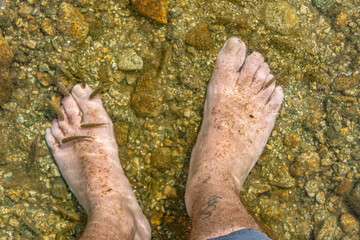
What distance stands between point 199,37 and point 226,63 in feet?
A: 0.96

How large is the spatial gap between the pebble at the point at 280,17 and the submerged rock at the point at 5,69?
1957 mm

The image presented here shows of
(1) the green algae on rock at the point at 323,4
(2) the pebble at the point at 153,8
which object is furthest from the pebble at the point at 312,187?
(2) the pebble at the point at 153,8

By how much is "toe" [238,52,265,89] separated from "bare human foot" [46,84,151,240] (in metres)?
1.10

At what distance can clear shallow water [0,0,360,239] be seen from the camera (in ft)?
7.38

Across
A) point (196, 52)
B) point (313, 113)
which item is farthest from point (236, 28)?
point (313, 113)

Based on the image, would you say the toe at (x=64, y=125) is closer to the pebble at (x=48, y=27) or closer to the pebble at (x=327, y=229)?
the pebble at (x=48, y=27)

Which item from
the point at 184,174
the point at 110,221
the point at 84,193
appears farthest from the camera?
the point at 184,174

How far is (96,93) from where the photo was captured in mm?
2258

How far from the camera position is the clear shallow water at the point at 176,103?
2.25m

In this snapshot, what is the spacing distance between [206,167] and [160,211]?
0.48 m

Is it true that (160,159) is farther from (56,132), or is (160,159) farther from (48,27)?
(48,27)

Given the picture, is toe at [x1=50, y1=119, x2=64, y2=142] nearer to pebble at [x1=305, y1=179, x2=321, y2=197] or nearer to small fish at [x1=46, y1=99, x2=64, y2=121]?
small fish at [x1=46, y1=99, x2=64, y2=121]

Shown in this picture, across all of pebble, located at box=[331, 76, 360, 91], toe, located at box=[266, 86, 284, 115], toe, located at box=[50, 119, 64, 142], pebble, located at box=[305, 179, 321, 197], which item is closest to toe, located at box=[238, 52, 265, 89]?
toe, located at box=[266, 86, 284, 115]

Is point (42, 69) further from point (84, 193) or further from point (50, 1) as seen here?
point (84, 193)
